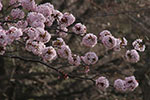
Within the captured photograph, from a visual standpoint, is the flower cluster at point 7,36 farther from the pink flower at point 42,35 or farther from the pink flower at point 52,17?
the pink flower at point 52,17

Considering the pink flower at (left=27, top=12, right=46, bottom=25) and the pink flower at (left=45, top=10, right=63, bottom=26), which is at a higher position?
the pink flower at (left=45, top=10, right=63, bottom=26)

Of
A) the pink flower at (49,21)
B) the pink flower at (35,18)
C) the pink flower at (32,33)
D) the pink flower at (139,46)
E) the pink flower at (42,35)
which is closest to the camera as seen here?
the pink flower at (32,33)

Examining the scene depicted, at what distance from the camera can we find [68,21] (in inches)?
127

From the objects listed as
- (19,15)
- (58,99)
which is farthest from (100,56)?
(19,15)

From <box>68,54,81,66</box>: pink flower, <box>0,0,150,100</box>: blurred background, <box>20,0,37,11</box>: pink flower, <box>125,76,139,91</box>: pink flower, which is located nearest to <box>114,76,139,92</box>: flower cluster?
<box>125,76,139,91</box>: pink flower

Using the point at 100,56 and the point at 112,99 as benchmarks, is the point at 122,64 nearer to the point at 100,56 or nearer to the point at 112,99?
the point at 100,56

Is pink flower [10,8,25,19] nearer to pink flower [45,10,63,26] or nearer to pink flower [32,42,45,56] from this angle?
pink flower [45,10,63,26]

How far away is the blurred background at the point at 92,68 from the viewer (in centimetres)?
590

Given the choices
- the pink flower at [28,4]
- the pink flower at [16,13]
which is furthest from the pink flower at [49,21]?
the pink flower at [16,13]

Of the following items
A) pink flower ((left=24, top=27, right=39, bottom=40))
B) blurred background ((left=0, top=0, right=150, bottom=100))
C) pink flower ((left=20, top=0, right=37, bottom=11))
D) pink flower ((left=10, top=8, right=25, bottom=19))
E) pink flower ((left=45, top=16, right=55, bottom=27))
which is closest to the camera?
pink flower ((left=24, top=27, right=39, bottom=40))

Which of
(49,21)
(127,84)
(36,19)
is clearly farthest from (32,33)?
(127,84)

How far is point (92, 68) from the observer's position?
6.02m

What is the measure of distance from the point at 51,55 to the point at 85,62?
0.76 meters

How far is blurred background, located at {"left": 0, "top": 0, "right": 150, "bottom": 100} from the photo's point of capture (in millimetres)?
5898
